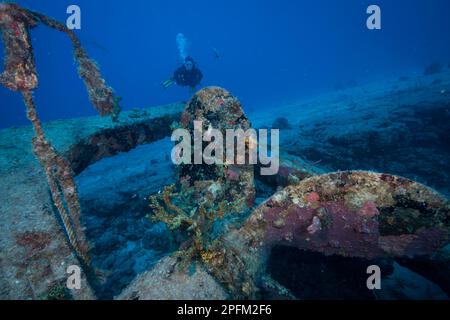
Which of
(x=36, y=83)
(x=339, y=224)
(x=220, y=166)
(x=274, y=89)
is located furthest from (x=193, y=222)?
(x=274, y=89)

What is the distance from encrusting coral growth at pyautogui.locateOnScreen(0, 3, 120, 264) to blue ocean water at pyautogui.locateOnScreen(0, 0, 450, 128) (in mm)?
81114

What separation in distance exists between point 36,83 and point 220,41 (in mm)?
191656

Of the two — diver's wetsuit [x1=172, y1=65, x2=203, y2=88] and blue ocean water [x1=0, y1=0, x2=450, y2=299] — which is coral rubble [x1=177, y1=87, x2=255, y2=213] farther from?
diver's wetsuit [x1=172, y1=65, x2=203, y2=88]

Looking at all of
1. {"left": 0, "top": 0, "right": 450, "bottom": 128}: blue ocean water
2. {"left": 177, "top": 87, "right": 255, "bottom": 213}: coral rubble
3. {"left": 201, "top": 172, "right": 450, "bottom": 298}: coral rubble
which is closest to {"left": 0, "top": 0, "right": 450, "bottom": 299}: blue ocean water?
{"left": 201, "top": 172, "right": 450, "bottom": 298}: coral rubble

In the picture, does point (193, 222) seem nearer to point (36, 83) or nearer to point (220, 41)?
point (36, 83)

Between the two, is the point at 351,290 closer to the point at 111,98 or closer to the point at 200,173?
the point at 200,173

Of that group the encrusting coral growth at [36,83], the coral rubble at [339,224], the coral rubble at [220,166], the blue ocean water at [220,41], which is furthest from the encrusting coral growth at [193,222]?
the blue ocean water at [220,41]

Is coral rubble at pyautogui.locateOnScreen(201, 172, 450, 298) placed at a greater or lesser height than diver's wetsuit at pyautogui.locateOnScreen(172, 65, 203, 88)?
lesser

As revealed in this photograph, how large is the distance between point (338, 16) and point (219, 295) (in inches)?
6137

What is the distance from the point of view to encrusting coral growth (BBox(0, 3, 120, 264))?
3.28 metres

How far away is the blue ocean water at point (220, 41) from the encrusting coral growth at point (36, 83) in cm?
8111

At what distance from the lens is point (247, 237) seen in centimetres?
370

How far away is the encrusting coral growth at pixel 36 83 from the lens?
10.8 ft

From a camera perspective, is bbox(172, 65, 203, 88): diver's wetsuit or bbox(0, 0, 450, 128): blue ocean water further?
bbox(0, 0, 450, 128): blue ocean water
